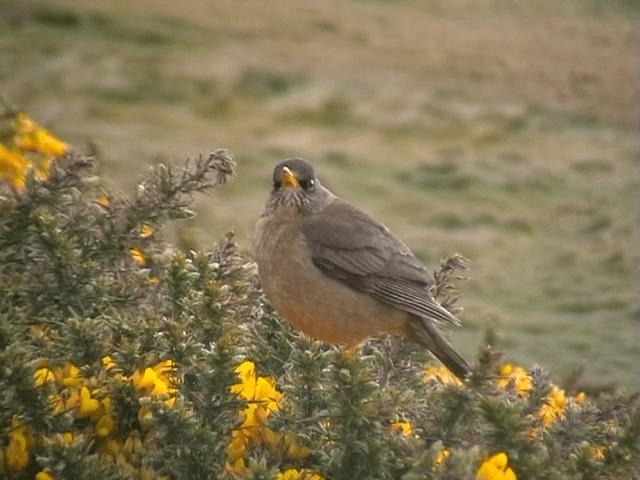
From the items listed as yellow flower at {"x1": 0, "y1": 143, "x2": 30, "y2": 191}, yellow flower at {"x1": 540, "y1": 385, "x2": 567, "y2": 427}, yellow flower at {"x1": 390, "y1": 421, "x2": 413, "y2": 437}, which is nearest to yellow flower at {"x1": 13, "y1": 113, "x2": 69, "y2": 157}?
yellow flower at {"x1": 0, "y1": 143, "x2": 30, "y2": 191}

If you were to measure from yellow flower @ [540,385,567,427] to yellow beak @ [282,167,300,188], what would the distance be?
1.34 metres

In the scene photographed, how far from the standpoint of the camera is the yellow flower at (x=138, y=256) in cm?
450

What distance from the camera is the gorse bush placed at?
3.35m

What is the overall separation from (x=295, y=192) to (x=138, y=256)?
74 centimetres

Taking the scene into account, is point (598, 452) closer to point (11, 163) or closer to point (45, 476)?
point (45, 476)

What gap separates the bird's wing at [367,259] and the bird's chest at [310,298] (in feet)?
0.14

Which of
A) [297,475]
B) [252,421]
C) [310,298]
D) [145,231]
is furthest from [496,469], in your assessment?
[145,231]

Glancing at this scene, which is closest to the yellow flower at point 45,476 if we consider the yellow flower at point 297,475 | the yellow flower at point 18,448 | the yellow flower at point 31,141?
the yellow flower at point 18,448

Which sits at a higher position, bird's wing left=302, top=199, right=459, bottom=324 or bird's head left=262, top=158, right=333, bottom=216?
bird's head left=262, top=158, right=333, bottom=216

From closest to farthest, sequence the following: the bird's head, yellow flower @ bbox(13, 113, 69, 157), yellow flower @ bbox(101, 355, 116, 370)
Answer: yellow flower @ bbox(101, 355, 116, 370) → the bird's head → yellow flower @ bbox(13, 113, 69, 157)

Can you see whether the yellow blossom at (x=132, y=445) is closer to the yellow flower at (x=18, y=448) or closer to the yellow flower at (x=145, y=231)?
the yellow flower at (x=18, y=448)

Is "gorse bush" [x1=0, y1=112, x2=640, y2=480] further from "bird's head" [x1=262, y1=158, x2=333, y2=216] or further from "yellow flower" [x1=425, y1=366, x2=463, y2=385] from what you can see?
"bird's head" [x1=262, y1=158, x2=333, y2=216]

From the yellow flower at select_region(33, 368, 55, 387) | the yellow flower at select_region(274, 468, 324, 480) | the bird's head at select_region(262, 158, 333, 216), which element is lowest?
the yellow flower at select_region(33, 368, 55, 387)

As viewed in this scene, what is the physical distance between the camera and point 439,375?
14.8 ft
